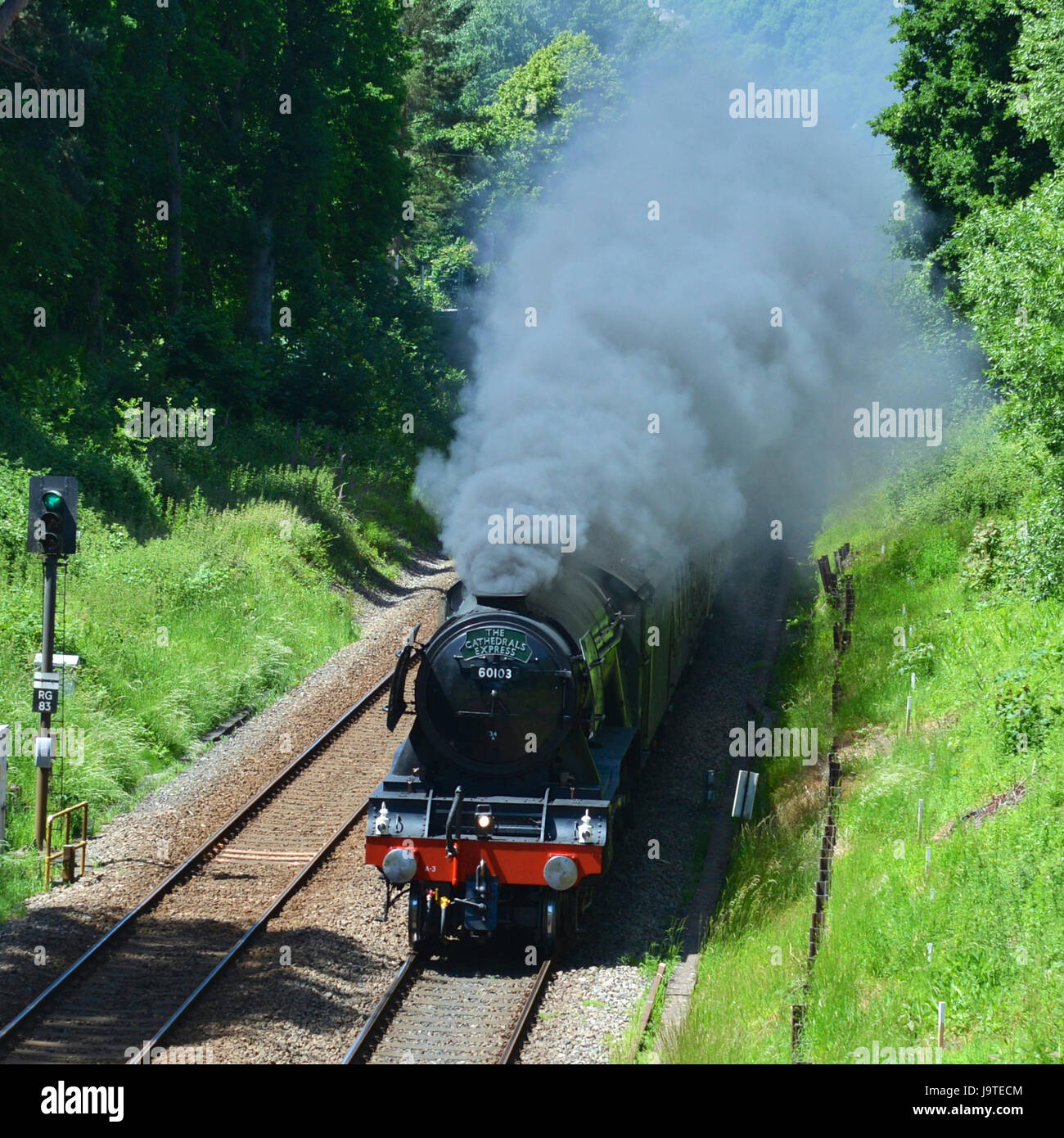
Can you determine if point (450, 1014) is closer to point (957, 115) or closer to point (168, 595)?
point (168, 595)

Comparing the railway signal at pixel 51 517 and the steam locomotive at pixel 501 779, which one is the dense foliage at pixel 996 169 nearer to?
the steam locomotive at pixel 501 779

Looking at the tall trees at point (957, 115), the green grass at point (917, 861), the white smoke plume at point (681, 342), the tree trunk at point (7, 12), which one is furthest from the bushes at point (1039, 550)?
the tree trunk at point (7, 12)

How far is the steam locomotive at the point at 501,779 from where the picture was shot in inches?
382

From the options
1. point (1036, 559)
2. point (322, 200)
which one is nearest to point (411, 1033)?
point (1036, 559)

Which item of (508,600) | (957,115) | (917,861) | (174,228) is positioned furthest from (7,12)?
(917,861)

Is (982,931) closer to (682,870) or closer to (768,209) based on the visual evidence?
(682,870)

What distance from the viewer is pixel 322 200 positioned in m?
35.4

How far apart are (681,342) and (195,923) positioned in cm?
934

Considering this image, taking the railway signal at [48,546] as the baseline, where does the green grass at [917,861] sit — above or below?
below

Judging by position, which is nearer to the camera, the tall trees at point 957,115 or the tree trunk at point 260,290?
the tall trees at point 957,115

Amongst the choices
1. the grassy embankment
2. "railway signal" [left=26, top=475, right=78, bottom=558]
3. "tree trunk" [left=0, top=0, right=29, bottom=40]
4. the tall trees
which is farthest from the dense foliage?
"tree trunk" [left=0, top=0, right=29, bottom=40]

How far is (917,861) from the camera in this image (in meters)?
10.0

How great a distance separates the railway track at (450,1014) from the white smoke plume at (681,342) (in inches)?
121

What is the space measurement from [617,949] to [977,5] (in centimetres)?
1946
